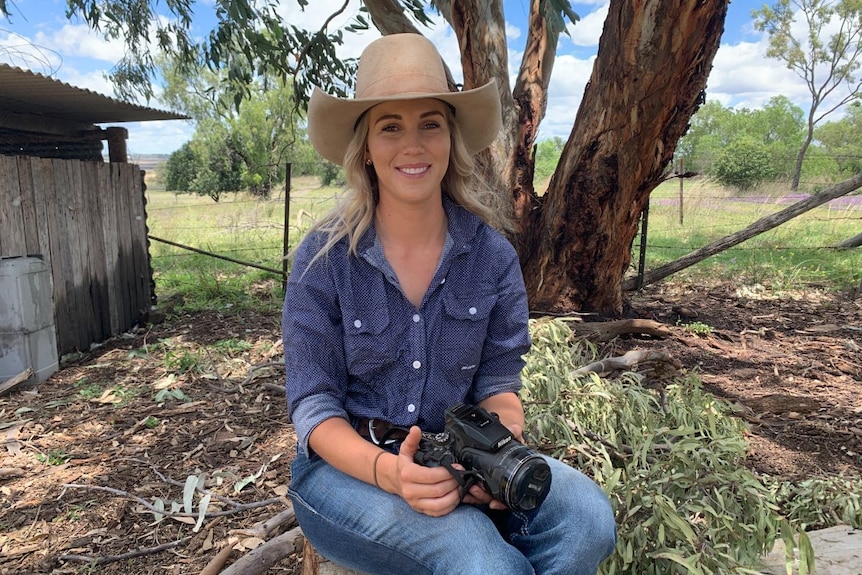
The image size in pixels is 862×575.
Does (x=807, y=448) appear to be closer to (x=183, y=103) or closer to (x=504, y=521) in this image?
(x=504, y=521)

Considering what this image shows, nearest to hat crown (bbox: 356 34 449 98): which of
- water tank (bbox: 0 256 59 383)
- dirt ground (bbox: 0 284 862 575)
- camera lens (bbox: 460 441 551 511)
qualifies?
camera lens (bbox: 460 441 551 511)

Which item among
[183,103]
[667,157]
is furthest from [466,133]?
[183,103]

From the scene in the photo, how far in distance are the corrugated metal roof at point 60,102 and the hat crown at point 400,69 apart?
11.0ft

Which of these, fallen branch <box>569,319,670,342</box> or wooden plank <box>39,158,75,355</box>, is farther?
wooden plank <box>39,158,75,355</box>

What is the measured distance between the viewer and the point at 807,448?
318 cm

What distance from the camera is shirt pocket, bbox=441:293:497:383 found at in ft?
5.97

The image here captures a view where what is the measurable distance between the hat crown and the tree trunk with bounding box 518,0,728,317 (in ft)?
8.06

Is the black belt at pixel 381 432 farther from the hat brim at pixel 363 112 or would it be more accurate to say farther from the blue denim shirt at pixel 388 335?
the hat brim at pixel 363 112

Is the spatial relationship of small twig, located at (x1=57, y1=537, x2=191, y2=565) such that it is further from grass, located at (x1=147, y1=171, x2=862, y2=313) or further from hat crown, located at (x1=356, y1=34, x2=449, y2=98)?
Answer: hat crown, located at (x1=356, y1=34, x2=449, y2=98)

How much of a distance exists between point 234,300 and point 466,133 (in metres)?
5.42

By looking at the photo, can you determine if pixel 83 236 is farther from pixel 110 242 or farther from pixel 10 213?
pixel 10 213

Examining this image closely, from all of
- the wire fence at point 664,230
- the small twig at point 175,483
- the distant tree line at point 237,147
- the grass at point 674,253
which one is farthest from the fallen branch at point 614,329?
the distant tree line at point 237,147

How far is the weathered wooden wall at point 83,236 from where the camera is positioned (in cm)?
464

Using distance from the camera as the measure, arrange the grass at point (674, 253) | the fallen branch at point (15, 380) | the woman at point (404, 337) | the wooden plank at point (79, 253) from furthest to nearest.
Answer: the grass at point (674, 253), the wooden plank at point (79, 253), the fallen branch at point (15, 380), the woman at point (404, 337)
